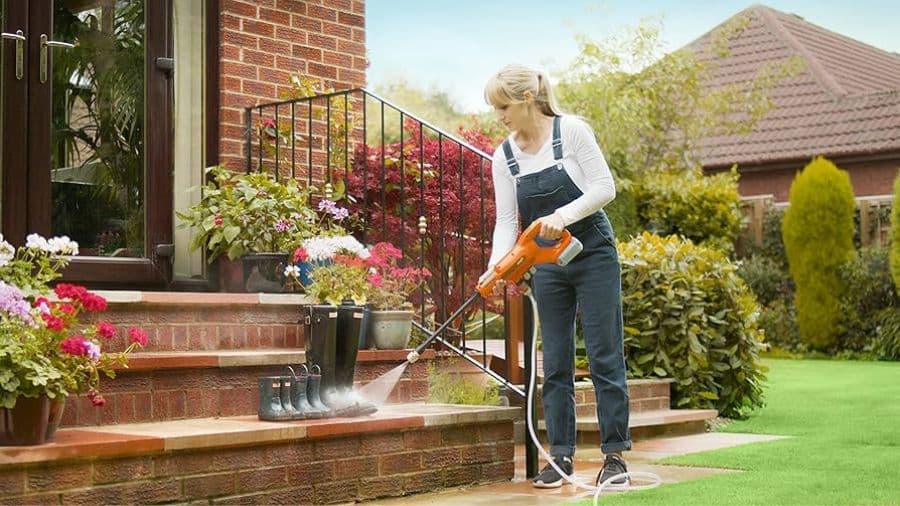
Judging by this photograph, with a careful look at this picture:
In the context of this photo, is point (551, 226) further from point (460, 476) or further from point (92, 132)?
point (92, 132)

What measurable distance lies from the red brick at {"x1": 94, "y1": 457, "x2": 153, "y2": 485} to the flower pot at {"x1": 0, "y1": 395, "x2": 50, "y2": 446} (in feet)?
0.63

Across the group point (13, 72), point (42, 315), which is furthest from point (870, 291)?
point (42, 315)

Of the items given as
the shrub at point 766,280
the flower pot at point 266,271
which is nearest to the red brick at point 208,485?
the flower pot at point 266,271

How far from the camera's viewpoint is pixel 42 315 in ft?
11.2

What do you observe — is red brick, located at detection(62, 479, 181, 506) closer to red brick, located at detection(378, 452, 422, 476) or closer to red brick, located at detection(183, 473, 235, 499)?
red brick, located at detection(183, 473, 235, 499)

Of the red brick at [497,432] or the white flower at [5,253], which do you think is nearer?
the white flower at [5,253]

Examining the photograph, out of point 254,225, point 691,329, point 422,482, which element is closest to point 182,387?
point 422,482

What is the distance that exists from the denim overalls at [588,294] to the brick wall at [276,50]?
202 cm

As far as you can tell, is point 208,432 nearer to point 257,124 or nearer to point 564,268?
point 564,268

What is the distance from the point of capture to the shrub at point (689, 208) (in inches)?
487

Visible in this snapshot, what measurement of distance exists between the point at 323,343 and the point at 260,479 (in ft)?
2.02

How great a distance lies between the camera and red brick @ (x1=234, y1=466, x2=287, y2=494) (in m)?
3.73

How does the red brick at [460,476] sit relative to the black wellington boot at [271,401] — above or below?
below

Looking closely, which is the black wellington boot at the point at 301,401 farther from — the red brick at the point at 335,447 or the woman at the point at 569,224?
the woman at the point at 569,224
